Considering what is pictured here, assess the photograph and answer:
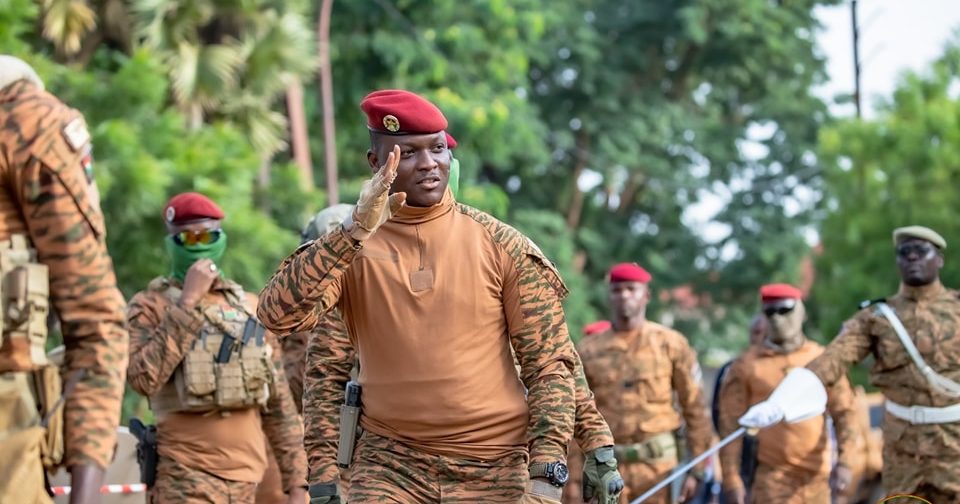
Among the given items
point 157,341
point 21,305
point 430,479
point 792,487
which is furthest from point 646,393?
point 21,305

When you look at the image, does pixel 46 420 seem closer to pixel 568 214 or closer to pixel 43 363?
pixel 43 363

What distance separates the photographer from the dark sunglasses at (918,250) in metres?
10.3

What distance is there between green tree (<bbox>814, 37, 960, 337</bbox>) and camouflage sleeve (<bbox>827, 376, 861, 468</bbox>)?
683 inches

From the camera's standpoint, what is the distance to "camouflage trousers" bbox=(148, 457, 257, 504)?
29.1ft

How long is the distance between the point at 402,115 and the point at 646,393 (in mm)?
6571

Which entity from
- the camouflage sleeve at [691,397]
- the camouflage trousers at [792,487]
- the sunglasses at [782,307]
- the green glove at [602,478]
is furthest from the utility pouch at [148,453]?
the sunglasses at [782,307]

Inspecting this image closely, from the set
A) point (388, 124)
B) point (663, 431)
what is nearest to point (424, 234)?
point (388, 124)

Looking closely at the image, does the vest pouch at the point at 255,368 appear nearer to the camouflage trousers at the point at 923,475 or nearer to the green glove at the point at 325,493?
the green glove at the point at 325,493

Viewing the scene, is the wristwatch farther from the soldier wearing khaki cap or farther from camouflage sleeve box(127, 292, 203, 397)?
the soldier wearing khaki cap

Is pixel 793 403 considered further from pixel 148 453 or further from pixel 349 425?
pixel 349 425

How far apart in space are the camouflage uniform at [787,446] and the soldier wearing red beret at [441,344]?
7279 mm

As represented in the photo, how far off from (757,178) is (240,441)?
29.1m

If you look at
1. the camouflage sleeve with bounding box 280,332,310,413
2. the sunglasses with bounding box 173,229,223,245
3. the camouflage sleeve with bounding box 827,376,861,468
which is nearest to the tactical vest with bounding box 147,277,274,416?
the sunglasses with bounding box 173,229,223,245

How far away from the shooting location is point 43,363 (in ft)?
14.6
